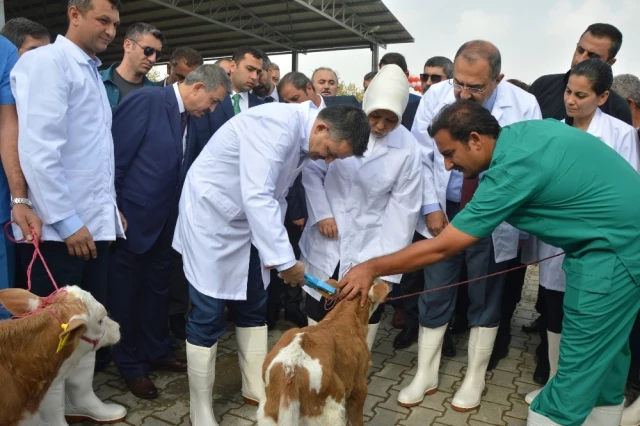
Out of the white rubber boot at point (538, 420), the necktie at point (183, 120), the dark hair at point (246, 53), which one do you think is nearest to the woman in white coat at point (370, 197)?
the necktie at point (183, 120)

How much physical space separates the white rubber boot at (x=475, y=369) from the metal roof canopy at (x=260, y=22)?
1236cm

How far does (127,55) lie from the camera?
16.6 feet

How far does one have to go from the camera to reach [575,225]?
2.75 m

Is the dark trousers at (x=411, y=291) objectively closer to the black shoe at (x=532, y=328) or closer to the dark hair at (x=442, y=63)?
the black shoe at (x=532, y=328)

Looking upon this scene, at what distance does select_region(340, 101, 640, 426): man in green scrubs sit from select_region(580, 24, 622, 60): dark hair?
2.58m

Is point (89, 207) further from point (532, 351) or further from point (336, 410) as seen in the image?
point (532, 351)

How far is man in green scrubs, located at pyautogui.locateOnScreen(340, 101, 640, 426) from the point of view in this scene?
2689mm

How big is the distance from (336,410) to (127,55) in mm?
3794

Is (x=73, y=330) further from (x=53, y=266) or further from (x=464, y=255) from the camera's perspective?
(x=464, y=255)

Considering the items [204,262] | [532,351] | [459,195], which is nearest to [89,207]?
[204,262]

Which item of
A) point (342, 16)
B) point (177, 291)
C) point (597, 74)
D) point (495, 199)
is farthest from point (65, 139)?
point (342, 16)

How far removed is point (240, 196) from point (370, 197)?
101 cm

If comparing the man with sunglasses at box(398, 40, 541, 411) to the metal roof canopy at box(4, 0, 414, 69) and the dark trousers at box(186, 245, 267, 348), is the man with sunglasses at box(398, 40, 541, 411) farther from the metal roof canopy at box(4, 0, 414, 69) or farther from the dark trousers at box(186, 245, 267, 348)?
the metal roof canopy at box(4, 0, 414, 69)

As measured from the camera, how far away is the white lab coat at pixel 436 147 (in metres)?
4.05
